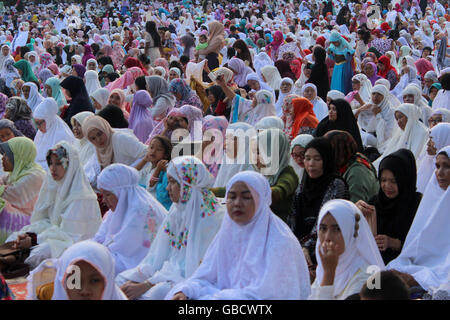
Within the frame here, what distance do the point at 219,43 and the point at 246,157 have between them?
6.19 metres

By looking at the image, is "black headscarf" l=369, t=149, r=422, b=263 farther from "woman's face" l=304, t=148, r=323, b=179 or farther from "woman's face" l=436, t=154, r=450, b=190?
"woman's face" l=304, t=148, r=323, b=179

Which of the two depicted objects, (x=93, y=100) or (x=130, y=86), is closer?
(x=93, y=100)

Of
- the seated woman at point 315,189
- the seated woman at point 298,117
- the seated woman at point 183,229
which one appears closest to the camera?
the seated woman at point 183,229

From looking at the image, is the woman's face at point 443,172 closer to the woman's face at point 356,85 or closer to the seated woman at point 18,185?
the seated woman at point 18,185

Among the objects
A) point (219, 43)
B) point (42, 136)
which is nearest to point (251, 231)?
point (42, 136)

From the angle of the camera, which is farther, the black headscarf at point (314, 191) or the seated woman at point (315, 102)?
the seated woman at point (315, 102)

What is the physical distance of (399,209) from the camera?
3633mm

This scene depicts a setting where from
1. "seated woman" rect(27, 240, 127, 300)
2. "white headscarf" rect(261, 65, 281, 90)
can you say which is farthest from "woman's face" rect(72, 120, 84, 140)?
"white headscarf" rect(261, 65, 281, 90)

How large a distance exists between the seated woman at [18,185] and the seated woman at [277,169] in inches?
61.2

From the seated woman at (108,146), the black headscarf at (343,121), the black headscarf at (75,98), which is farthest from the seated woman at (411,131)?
the black headscarf at (75,98)

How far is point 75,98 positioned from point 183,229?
14.1 ft

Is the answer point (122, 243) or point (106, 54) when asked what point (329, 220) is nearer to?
point (122, 243)

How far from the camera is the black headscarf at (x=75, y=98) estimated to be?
7.31 meters

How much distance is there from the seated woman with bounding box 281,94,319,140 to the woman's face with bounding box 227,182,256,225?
10.7 ft
